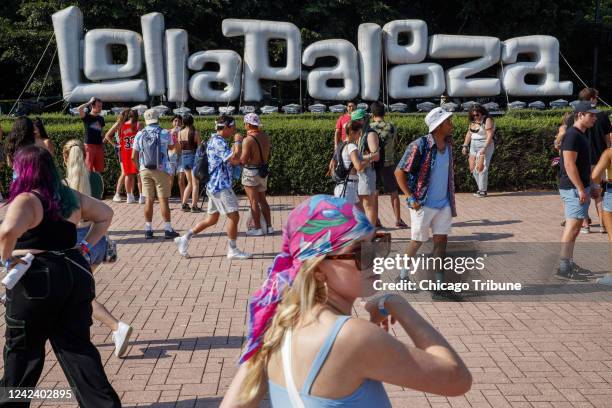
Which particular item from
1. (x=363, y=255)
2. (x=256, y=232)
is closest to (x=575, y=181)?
(x=256, y=232)

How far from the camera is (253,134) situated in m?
9.53

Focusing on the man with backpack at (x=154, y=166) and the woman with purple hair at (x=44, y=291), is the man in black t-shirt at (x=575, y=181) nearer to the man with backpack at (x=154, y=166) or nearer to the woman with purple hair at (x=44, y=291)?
the man with backpack at (x=154, y=166)

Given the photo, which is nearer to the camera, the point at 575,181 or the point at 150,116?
the point at 575,181

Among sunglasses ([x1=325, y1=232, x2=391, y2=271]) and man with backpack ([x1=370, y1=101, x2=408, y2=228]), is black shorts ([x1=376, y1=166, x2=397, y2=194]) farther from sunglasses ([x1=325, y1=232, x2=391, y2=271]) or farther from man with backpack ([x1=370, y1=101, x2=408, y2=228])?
sunglasses ([x1=325, y1=232, x2=391, y2=271])

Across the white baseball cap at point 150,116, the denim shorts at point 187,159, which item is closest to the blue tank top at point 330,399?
the white baseball cap at point 150,116

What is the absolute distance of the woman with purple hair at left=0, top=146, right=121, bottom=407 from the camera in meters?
3.76

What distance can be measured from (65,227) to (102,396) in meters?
0.92

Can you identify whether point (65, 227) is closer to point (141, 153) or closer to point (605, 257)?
point (141, 153)

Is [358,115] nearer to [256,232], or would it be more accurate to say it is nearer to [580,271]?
[256,232]

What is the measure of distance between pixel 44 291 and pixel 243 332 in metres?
2.41

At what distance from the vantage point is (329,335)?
198 centimetres

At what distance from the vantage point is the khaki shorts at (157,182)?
9609 mm

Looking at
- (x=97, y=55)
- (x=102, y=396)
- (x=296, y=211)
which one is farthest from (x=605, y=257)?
(x=97, y=55)

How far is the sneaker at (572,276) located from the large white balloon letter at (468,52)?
11.3m
